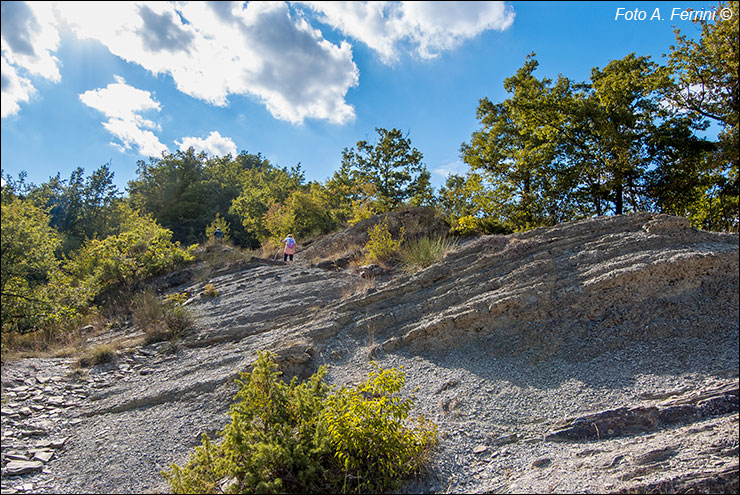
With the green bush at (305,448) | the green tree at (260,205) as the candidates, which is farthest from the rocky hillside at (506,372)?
the green tree at (260,205)

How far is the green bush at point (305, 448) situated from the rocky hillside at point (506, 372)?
48 cm

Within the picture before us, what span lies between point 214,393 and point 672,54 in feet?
50.1

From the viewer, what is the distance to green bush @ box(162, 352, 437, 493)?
12.2 ft

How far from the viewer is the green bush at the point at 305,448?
3.71 meters

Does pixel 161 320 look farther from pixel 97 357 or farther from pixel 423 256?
pixel 423 256

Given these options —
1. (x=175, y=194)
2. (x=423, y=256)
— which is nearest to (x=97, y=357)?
(x=423, y=256)

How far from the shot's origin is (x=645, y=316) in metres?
5.94

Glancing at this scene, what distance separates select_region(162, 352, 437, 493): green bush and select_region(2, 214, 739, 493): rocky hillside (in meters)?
0.48

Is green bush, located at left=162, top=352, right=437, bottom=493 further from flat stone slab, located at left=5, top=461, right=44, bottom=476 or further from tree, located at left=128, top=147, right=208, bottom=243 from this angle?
tree, located at left=128, top=147, right=208, bottom=243

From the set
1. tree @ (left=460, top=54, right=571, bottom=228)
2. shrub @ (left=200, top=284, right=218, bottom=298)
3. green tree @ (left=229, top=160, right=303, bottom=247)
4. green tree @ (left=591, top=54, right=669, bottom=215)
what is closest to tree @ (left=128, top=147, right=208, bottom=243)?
green tree @ (left=229, top=160, right=303, bottom=247)

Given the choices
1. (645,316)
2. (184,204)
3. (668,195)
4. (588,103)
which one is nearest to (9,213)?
(645,316)

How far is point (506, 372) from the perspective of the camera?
5.71 m

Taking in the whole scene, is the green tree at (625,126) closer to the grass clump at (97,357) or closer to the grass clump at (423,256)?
the grass clump at (423,256)

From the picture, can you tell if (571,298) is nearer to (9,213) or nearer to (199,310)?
(199,310)
